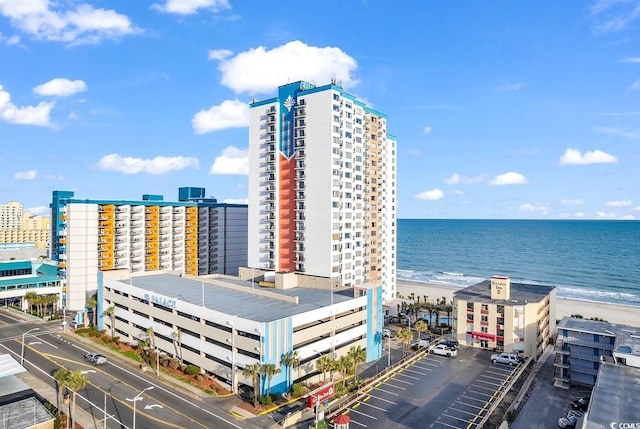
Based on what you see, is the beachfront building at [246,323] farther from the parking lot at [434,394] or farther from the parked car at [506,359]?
the parked car at [506,359]

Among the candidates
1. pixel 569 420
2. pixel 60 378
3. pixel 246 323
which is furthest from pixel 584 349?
pixel 60 378

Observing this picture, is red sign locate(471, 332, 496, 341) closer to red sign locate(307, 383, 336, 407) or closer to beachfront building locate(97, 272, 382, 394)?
beachfront building locate(97, 272, 382, 394)

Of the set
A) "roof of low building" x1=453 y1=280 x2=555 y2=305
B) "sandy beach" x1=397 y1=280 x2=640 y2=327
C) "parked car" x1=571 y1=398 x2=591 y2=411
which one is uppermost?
"roof of low building" x1=453 y1=280 x2=555 y2=305

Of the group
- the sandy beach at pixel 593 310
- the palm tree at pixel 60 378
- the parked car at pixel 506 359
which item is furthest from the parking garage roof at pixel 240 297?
the sandy beach at pixel 593 310

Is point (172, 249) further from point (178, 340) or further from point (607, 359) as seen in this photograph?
point (607, 359)

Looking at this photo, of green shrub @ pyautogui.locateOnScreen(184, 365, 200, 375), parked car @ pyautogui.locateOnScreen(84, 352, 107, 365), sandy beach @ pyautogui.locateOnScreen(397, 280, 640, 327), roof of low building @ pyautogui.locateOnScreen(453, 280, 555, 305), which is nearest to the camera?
green shrub @ pyautogui.locateOnScreen(184, 365, 200, 375)

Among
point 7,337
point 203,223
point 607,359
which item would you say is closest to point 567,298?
point 607,359

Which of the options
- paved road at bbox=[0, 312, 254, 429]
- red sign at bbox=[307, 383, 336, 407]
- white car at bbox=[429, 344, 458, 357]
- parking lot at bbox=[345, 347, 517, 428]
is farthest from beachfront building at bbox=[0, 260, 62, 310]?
white car at bbox=[429, 344, 458, 357]
